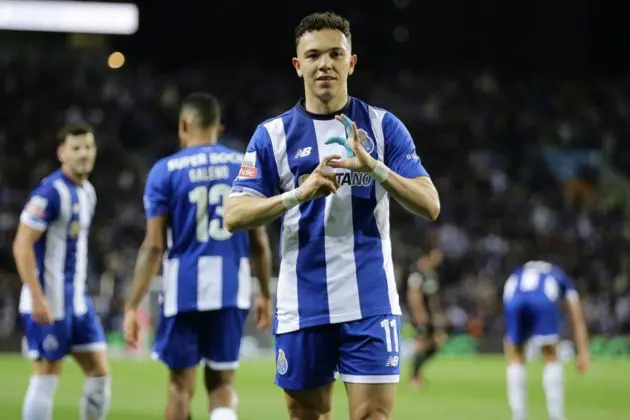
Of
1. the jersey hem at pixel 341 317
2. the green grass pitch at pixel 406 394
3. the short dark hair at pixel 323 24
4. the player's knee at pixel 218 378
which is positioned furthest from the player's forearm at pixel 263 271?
the green grass pitch at pixel 406 394

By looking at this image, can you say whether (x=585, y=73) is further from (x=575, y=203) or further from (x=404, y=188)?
(x=404, y=188)

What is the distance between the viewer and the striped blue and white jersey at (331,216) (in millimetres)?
4867

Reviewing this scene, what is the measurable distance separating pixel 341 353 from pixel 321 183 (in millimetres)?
858

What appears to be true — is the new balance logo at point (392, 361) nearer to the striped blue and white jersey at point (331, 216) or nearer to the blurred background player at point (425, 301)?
the striped blue and white jersey at point (331, 216)

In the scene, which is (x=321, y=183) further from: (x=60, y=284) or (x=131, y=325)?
(x=60, y=284)

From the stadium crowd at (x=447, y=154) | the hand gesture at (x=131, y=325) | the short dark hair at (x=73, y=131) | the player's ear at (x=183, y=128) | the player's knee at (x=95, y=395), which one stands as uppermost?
the stadium crowd at (x=447, y=154)

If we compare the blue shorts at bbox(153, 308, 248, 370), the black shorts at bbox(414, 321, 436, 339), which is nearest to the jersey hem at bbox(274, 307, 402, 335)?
the blue shorts at bbox(153, 308, 248, 370)

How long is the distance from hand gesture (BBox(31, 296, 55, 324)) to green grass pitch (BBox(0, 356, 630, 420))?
9.29ft

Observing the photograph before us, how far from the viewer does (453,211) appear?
25.3 m

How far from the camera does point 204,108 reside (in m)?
6.88

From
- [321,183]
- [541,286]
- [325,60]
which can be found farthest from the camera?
[541,286]

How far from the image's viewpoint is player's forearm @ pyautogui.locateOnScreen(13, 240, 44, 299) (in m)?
7.30

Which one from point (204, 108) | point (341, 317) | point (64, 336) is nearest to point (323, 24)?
point (341, 317)

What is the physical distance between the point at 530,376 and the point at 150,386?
6034mm
